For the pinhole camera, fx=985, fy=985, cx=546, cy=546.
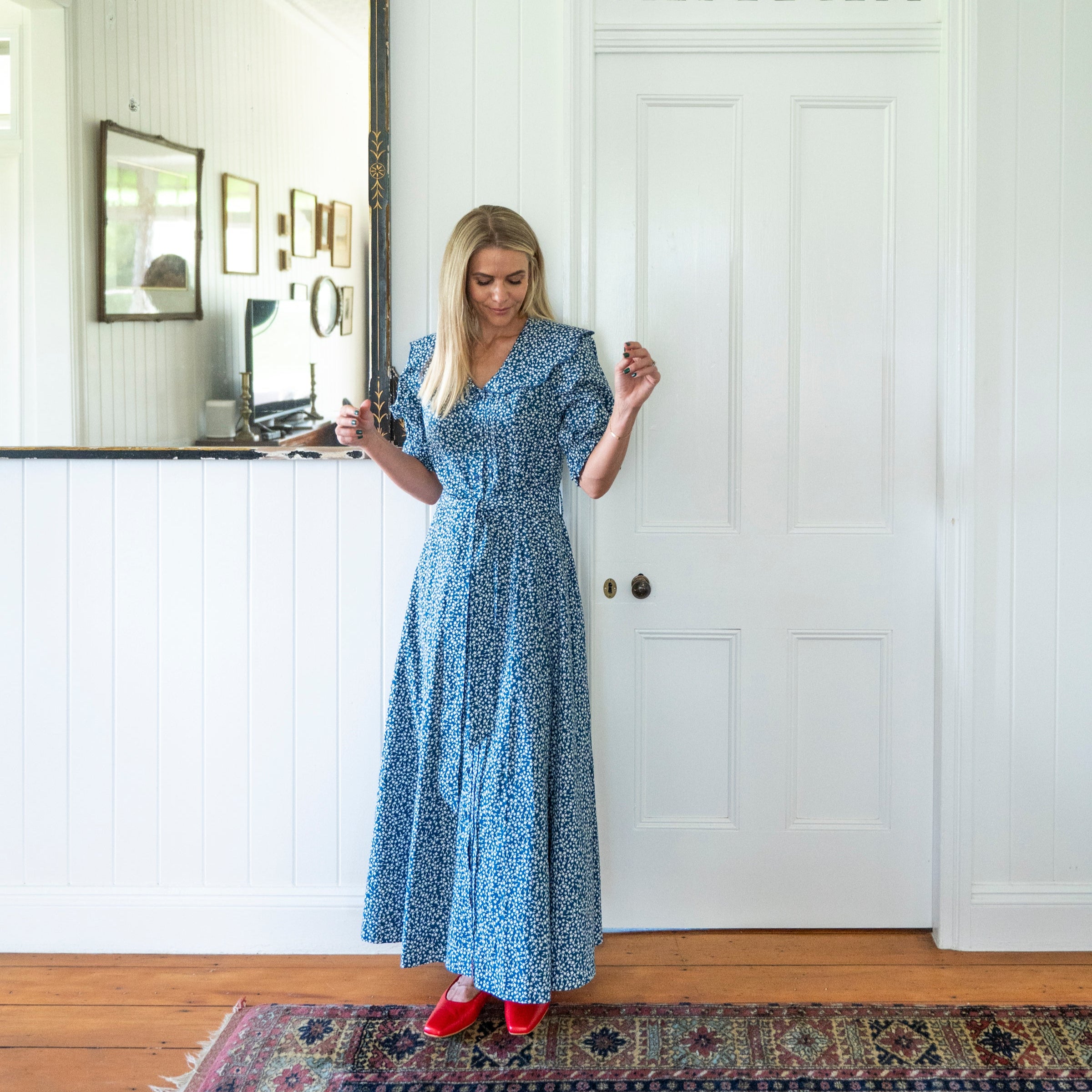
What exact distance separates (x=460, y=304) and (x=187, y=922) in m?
1.49

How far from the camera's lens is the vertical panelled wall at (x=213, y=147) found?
6.66ft

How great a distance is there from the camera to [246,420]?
2104mm

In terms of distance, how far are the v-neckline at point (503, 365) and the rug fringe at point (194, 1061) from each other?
4.34 feet

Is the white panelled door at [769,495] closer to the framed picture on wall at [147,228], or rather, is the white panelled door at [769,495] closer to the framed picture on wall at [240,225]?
the framed picture on wall at [240,225]

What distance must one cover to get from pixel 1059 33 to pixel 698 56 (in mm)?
755

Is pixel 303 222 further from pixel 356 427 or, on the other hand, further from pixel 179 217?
pixel 356 427

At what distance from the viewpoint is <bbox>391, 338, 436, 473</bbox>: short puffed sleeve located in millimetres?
1999

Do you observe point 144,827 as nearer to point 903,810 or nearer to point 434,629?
point 434,629

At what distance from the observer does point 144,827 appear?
7.26ft

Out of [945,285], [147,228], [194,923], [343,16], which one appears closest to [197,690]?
[194,923]

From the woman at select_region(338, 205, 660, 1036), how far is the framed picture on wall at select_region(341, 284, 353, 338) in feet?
0.85

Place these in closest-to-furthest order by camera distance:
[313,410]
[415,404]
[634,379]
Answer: [634,379] → [415,404] → [313,410]

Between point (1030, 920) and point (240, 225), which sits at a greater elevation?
point (240, 225)

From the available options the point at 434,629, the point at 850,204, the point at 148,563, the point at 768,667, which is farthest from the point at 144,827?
the point at 850,204
